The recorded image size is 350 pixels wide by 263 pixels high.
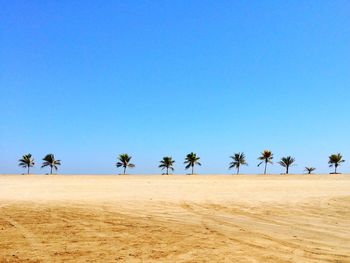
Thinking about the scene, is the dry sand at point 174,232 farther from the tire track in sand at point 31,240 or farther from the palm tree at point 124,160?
the palm tree at point 124,160

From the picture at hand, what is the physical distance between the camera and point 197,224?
11711 millimetres

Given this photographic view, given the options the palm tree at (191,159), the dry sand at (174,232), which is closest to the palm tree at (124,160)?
the palm tree at (191,159)

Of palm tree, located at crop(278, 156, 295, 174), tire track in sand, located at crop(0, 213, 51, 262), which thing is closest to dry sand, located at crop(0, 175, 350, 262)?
tire track in sand, located at crop(0, 213, 51, 262)

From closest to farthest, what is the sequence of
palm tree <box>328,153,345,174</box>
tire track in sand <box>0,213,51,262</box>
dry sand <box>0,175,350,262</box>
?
tire track in sand <box>0,213,51,262</box>
dry sand <box>0,175,350,262</box>
palm tree <box>328,153,345,174</box>

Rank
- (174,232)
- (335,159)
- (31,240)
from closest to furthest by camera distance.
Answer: (31,240) → (174,232) → (335,159)

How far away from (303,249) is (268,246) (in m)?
0.81

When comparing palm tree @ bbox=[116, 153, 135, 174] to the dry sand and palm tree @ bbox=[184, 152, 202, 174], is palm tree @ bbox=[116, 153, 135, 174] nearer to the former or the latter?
palm tree @ bbox=[184, 152, 202, 174]

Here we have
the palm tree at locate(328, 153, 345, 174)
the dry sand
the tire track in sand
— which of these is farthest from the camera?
the palm tree at locate(328, 153, 345, 174)

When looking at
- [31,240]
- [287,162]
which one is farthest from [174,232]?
[287,162]

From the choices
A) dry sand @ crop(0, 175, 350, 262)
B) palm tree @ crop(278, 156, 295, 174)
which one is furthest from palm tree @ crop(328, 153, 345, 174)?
dry sand @ crop(0, 175, 350, 262)

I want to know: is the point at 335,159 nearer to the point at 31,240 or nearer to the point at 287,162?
the point at 287,162

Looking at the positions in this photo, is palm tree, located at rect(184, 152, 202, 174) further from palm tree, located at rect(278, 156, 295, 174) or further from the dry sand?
the dry sand

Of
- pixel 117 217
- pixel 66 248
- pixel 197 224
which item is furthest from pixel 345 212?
pixel 66 248

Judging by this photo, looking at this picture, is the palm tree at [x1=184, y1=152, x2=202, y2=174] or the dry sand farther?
the palm tree at [x1=184, y1=152, x2=202, y2=174]
